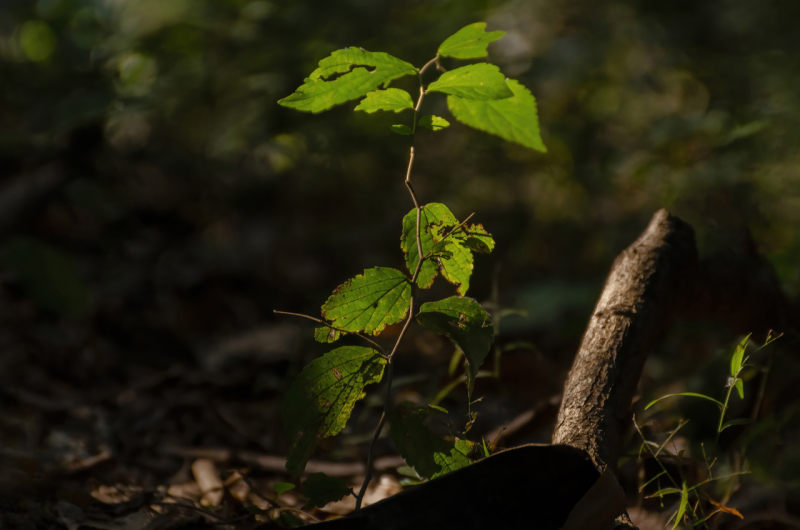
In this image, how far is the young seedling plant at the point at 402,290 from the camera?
1.08m

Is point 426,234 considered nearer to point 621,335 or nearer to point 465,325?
point 465,325

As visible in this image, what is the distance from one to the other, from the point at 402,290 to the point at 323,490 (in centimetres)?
Answer: 38

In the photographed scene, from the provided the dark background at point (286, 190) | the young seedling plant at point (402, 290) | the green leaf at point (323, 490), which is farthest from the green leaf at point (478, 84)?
the dark background at point (286, 190)

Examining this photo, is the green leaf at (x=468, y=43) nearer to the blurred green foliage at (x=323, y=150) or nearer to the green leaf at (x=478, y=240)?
the green leaf at (x=478, y=240)

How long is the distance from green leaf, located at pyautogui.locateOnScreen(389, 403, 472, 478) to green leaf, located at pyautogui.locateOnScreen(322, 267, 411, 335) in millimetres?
183

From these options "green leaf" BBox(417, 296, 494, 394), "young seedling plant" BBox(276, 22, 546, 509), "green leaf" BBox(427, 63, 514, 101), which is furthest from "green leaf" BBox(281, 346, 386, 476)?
"green leaf" BBox(427, 63, 514, 101)

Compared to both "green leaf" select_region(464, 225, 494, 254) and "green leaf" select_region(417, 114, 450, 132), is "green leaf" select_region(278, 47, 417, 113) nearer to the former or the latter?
"green leaf" select_region(417, 114, 450, 132)

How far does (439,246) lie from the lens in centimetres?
115

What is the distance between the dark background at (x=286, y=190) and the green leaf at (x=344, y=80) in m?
1.22

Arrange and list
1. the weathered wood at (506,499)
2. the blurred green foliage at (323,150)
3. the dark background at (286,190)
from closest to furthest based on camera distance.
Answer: the weathered wood at (506,499)
the dark background at (286,190)
the blurred green foliage at (323,150)

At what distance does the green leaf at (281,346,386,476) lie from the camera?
1.09m

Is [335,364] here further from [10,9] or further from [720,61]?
[10,9]

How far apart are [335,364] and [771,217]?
105 inches

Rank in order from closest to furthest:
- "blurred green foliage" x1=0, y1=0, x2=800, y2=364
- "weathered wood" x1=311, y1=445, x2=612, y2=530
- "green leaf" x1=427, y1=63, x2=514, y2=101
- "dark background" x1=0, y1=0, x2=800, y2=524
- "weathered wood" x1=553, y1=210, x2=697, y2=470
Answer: "weathered wood" x1=311, y1=445, x2=612, y2=530 < "green leaf" x1=427, y1=63, x2=514, y2=101 < "weathered wood" x1=553, y1=210, x2=697, y2=470 < "dark background" x1=0, y1=0, x2=800, y2=524 < "blurred green foliage" x1=0, y1=0, x2=800, y2=364
